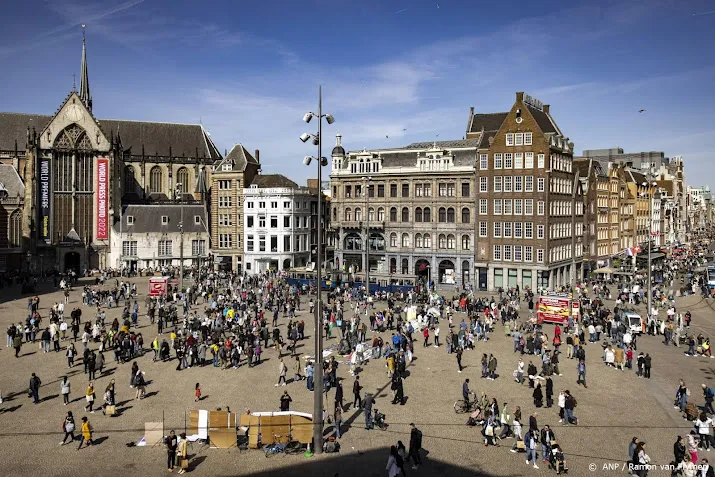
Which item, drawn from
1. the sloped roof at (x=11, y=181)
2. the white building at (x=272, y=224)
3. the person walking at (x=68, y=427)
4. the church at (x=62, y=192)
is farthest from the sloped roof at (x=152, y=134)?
the person walking at (x=68, y=427)

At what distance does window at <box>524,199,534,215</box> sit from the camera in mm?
58000

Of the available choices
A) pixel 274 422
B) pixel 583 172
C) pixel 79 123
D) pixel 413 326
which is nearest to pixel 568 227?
pixel 583 172

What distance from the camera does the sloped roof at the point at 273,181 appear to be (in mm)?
75688

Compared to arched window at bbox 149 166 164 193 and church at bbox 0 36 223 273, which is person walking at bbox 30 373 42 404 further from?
arched window at bbox 149 166 164 193

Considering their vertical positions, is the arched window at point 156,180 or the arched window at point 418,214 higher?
the arched window at point 156,180

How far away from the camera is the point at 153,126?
A: 9500 centimetres

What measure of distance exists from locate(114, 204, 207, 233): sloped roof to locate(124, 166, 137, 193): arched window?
11247 mm

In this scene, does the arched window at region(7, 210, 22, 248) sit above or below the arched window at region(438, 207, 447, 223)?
below

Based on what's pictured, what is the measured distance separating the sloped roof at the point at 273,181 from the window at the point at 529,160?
30258 millimetres

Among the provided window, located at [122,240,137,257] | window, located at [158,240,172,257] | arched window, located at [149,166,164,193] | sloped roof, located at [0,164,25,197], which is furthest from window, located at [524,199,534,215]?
sloped roof, located at [0,164,25,197]

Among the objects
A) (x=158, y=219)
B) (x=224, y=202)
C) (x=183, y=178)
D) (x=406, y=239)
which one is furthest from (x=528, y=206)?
(x=183, y=178)

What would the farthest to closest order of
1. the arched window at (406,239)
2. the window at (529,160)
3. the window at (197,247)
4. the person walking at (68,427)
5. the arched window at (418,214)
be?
the window at (197,247) → the arched window at (406,239) → the arched window at (418,214) → the window at (529,160) → the person walking at (68,427)

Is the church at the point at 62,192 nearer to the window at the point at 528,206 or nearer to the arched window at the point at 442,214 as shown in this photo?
the arched window at the point at 442,214

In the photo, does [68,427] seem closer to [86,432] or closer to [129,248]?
[86,432]
